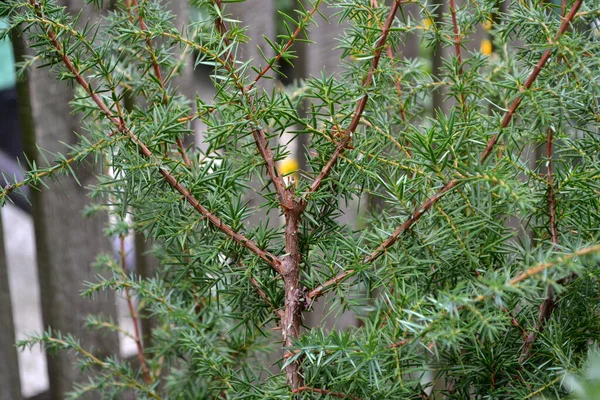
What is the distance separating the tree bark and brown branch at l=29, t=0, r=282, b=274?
0.63 metres

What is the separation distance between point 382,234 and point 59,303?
84cm

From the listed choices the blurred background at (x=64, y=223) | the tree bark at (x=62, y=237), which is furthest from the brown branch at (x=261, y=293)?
the tree bark at (x=62, y=237)

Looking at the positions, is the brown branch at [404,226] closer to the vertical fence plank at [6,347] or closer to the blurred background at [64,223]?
the blurred background at [64,223]

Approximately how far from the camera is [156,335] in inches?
30.9

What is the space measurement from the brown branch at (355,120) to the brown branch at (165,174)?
0.20ft

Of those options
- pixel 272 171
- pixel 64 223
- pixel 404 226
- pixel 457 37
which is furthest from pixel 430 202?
pixel 64 223

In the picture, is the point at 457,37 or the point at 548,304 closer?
the point at 548,304

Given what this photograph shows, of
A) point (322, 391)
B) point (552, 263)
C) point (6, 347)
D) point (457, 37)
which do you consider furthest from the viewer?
point (6, 347)

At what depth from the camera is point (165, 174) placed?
0.50 metres

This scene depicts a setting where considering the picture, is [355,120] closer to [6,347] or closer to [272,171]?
[272,171]

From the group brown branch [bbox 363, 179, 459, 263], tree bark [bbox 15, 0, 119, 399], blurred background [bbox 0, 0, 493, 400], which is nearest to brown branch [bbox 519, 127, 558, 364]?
brown branch [bbox 363, 179, 459, 263]

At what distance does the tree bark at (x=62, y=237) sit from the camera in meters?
1.09

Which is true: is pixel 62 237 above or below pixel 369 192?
above

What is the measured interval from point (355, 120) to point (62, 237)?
0.81 metres
